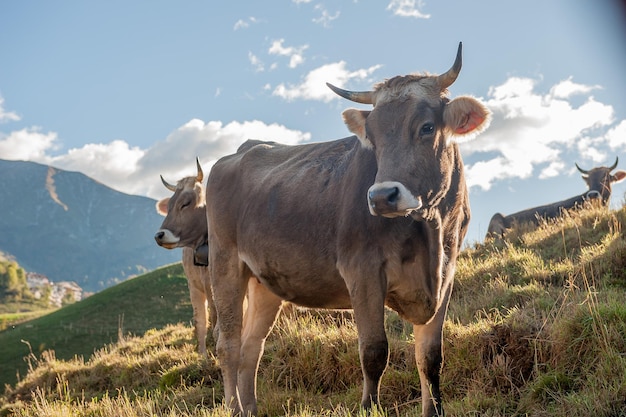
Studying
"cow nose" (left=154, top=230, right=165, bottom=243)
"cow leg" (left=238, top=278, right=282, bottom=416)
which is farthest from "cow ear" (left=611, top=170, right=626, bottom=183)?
"cow leg" (left=238, top=278, right=282, bottom=416)

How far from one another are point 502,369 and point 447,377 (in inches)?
28.6

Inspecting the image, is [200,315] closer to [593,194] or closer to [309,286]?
[309,286]

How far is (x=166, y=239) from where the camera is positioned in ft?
43.0

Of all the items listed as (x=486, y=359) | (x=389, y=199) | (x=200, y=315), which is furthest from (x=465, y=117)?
(x=200, y=315)

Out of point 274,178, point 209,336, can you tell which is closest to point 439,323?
point 274,178

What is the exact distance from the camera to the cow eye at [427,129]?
5.15 metres

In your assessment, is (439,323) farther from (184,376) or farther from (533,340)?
(184,376)

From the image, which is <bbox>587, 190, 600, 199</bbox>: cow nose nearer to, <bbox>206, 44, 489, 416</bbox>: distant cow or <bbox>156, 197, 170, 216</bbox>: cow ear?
<bbox>156, 197, 170, 216</bbox>: cow ear

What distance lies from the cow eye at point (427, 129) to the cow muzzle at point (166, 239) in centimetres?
889

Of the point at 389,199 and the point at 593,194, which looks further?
the point at 593,194

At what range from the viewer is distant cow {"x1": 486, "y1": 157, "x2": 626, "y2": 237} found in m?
20.5

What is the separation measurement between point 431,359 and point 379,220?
1.43 meters

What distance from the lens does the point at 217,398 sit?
8.87 meters

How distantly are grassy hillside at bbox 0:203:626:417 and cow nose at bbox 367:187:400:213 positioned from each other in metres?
1.63
